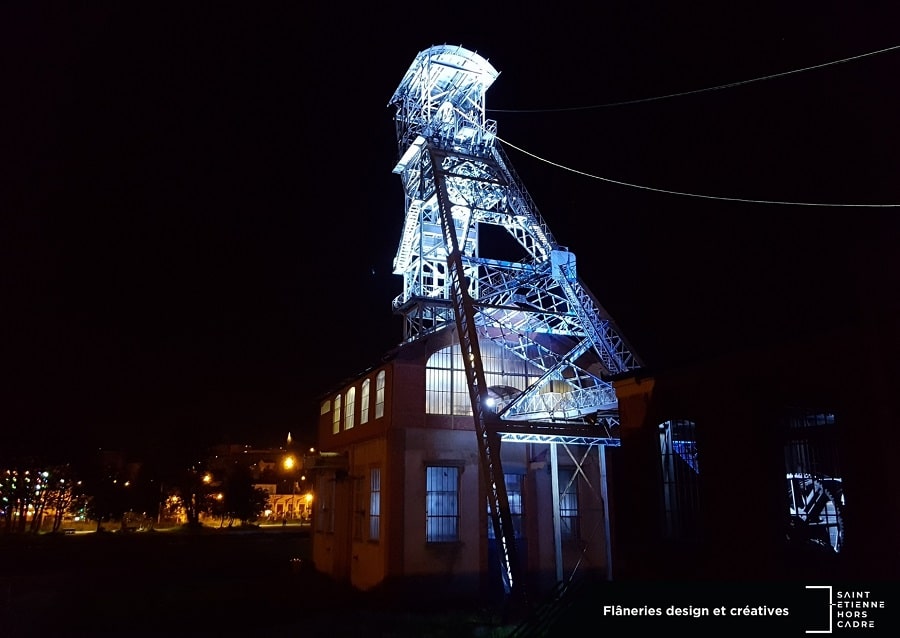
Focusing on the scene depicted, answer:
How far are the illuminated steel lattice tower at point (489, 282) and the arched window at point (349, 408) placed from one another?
121 inches

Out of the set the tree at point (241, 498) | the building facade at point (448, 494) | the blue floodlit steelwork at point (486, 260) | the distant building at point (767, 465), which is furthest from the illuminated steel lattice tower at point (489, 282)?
the tree at point (241, 498)

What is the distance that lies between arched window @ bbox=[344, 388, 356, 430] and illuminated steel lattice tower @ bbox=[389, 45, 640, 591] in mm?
3078

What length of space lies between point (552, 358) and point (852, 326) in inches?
452

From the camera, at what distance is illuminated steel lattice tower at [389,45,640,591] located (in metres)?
16.8

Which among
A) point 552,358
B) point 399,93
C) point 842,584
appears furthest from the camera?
point 399,93

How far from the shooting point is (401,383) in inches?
755

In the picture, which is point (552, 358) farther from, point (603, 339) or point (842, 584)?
point (842, 584)

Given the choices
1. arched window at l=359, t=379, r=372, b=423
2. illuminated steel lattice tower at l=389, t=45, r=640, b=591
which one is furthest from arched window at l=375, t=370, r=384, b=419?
illuminated steel lattice tower at l=389, t=45, r=640, b=591

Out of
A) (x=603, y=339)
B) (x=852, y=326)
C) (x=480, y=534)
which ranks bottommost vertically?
(x=480, y=534)

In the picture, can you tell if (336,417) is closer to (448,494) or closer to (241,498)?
(448,494)

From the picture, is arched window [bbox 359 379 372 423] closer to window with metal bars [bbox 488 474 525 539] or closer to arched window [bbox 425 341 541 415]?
arched window [bbox 425 341 541 415]

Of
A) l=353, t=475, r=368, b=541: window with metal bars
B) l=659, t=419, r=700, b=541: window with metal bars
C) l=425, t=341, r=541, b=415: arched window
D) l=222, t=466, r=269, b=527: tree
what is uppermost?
l=425, t=341, r=541, b=415: arched window

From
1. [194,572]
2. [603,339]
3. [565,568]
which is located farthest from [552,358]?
[194,572]

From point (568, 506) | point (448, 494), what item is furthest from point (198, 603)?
point (568, 506)
